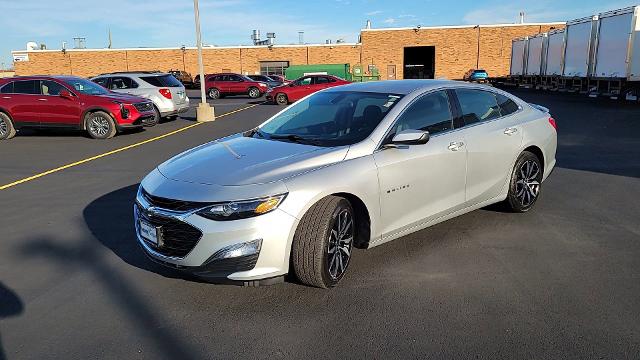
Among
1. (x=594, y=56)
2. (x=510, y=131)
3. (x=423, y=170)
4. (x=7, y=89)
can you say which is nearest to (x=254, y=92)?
(x=594, y=56)

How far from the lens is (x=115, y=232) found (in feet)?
17.0

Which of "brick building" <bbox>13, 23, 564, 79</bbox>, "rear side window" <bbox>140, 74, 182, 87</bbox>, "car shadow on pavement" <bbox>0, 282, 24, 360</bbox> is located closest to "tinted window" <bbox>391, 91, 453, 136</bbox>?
"car shadow on pavement" <bbox>0, 282, 24, 360</bbox>

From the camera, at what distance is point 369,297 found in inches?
145

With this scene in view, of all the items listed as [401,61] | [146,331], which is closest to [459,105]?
[146,331]

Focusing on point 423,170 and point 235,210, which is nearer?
point 235,210

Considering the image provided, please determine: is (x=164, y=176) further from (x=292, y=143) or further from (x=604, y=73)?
(x=604, y=73)

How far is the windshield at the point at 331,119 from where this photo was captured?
4.30m

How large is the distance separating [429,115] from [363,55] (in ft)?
162

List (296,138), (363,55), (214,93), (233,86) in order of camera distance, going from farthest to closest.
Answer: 1. (363,55)
2. (214,93)
3. (233,86)
4. (296,138)

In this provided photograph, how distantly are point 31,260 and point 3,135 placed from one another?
34.4 ft

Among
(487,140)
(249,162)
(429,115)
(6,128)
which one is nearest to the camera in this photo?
(249,162)

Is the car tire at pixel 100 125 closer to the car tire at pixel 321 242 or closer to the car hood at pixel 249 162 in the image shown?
the car hood at pixel 249 162

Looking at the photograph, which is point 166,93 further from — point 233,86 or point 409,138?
point 233,86

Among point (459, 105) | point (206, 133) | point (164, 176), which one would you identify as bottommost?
point (206, 133)
